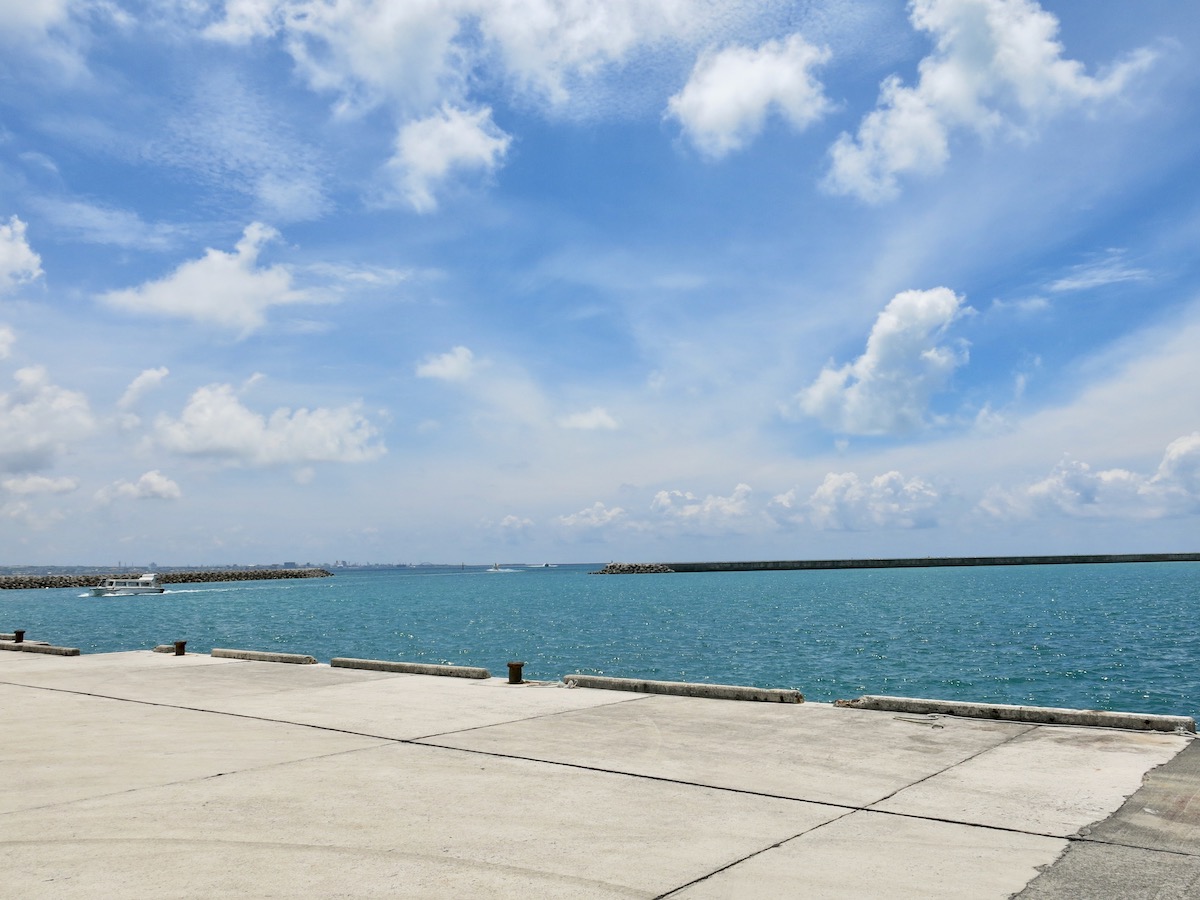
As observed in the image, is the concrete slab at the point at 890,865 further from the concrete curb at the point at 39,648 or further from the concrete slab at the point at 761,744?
the concrete curb at the point at 39,648

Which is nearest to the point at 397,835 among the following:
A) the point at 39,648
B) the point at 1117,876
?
the point at 1117,876

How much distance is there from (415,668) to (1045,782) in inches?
541

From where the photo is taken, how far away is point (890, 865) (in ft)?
21.9

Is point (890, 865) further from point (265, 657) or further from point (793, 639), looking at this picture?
point (793, 639)

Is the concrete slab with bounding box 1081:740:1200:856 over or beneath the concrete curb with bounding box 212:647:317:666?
over

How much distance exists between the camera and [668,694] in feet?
52.1

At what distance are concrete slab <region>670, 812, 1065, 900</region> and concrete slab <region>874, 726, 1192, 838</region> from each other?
55cm

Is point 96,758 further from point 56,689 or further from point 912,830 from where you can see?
point 912,830

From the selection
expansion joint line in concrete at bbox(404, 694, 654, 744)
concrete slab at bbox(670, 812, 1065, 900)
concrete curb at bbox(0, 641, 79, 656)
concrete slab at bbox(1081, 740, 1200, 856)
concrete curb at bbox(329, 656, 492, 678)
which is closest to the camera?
concrete slab at bbox(670, 812, 1065, 900)

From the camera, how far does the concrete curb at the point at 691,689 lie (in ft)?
48.4

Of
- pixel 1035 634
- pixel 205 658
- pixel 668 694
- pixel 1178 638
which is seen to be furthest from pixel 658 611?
pixel 668 694

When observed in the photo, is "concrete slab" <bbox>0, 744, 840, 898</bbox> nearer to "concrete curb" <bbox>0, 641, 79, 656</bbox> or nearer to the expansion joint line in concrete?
the expansion joint line in concrete

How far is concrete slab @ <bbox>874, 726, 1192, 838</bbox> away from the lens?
313 inches

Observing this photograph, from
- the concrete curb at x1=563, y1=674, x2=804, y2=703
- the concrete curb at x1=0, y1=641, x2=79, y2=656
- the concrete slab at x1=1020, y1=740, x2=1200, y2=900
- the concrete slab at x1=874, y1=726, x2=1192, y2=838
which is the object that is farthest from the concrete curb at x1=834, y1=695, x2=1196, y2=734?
the concrete curb at x1=0, y1=641, x2=79, y2=656
